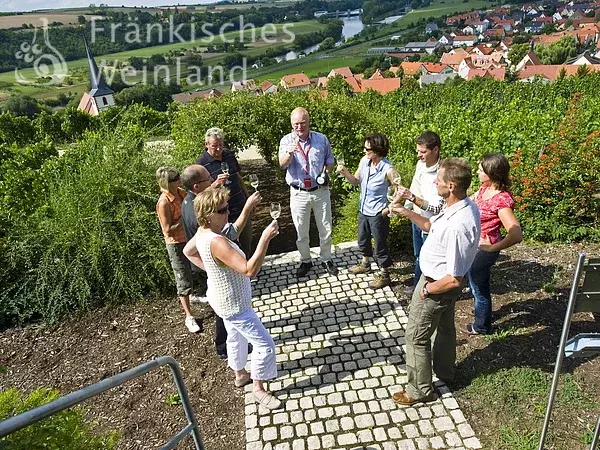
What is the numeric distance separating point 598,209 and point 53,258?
8.17 meters

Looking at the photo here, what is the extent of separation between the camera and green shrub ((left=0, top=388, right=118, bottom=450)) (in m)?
2.25

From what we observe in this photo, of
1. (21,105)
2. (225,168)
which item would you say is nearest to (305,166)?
(225,168)

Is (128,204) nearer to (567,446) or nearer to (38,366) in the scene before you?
(38,366)

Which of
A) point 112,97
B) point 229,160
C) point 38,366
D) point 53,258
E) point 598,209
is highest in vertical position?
point 229,160

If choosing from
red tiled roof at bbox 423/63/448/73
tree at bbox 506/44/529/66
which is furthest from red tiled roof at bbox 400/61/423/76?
tree at bbox 506/44/529/66

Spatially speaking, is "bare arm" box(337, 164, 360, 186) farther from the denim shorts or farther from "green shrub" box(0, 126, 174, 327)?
"green shrub" box(0, 126, 174, 327)

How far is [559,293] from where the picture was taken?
517 cm

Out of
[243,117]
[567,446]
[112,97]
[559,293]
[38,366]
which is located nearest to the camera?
[567,446]

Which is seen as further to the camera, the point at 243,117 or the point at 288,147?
the point at 243,117

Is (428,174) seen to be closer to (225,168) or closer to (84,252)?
(225,168)

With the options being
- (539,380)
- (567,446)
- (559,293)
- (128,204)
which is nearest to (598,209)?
(559,293)

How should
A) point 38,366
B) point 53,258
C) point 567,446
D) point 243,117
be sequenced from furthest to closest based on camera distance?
point 243,117 < point 53,258 < point 38,366 < point 567,446

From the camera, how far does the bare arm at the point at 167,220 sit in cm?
467

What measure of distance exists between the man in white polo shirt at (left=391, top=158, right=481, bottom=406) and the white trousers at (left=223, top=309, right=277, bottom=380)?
1.19 metres
